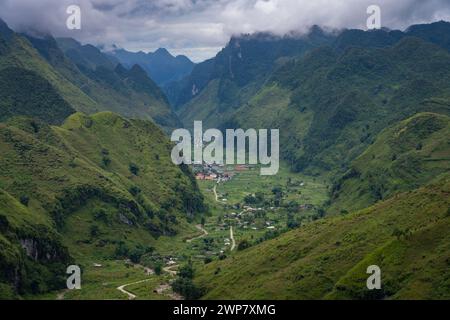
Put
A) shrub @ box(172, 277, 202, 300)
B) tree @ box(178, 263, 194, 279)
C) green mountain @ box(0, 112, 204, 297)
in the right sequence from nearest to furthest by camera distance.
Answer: shrub @ box(172, 277, 202, 300), tree @ box(178, 263, 194, 279), green mountain @ box(0, 112, 204, 297)

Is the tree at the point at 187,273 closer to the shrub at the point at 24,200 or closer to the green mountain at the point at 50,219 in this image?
the green mountain at the point at 50,219

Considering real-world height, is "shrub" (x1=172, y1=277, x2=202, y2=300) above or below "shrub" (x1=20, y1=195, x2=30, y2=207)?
below

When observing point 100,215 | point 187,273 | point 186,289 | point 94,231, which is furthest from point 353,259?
point 100,215

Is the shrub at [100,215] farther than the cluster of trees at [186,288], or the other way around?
the shrub at [100,215]

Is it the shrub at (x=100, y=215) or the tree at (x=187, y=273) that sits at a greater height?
the shrub at (x=100, y=215)

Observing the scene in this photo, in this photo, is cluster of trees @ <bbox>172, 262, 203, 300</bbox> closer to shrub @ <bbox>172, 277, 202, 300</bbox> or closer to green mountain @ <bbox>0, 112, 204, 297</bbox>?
shrub @ <bbox>172, 277, 202, 300</bbox>

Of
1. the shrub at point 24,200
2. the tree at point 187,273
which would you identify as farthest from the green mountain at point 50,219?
the tree at point 187,273

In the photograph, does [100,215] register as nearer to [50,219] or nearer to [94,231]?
[94,231]

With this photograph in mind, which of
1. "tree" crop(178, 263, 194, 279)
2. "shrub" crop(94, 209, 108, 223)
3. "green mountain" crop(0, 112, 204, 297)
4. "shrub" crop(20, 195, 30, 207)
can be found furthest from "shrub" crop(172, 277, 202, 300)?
"shrub" crop(94, 209, 108, 223)
